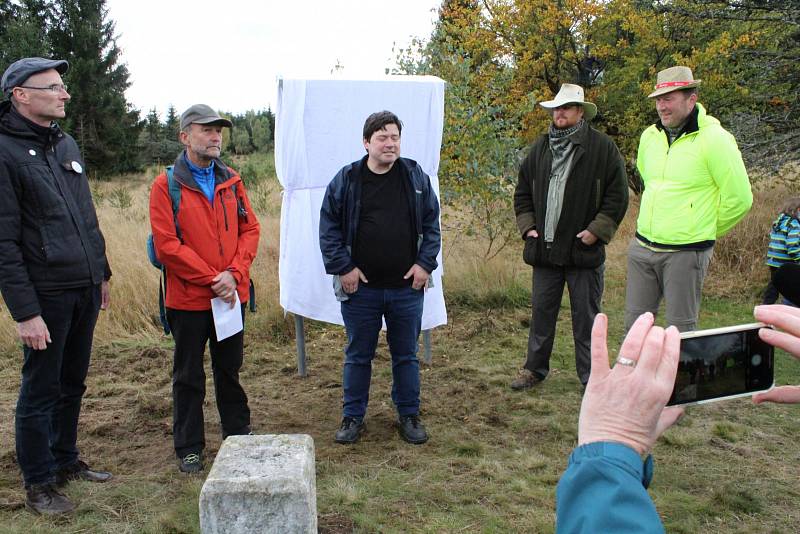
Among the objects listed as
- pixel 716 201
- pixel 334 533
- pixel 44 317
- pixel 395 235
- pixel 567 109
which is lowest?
pixel 334 533

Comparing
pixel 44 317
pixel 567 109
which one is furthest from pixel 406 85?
pixel 44 317

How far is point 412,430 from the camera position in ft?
13.8

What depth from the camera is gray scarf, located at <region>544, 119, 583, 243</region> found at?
15.1 feet

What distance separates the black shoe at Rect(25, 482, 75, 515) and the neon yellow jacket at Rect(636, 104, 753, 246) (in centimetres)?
392

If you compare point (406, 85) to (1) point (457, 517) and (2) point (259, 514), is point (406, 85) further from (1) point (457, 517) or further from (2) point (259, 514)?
(2) point (259, 514)

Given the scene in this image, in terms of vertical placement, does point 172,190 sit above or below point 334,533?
above

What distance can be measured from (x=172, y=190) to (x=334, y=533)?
2030mm

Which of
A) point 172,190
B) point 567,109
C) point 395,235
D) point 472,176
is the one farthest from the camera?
point 472,176

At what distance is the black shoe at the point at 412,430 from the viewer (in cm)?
417

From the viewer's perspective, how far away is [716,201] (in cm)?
417

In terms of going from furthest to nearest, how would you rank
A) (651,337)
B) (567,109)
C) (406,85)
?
(406,85)
(567,109)
(651,337)

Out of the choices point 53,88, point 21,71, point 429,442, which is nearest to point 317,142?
point 53,88

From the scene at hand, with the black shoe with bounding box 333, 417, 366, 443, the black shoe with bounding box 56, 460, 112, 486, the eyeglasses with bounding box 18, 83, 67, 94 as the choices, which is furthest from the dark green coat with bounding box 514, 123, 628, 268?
the black shoe with bounding box 56, 460, 112, 486

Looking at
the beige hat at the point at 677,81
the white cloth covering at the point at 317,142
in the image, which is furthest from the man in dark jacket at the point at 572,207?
the white cloth covering at the point at 317,142
